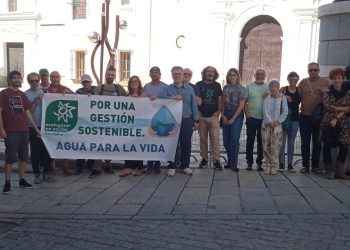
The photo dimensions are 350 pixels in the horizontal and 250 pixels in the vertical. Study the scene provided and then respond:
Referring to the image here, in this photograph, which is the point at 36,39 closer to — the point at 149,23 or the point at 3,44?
the point at 3,44

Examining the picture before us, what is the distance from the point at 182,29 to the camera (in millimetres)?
24125

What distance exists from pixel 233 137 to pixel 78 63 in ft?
71.8

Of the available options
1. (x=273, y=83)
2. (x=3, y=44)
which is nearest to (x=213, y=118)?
(x=273, y=83)

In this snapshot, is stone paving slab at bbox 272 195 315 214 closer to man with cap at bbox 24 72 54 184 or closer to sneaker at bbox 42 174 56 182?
sneaker at bbox 42 174 56 182

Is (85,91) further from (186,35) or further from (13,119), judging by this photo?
(186,35)

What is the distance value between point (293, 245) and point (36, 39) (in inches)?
1097

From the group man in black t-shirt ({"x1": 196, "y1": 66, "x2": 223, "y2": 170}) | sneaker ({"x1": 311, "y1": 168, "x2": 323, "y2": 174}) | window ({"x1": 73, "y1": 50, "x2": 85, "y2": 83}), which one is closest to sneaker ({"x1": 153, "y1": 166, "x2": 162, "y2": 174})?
man in black t-shirt ({"x1": 196, "y1": 66, "x2": 223, "y2": 170})

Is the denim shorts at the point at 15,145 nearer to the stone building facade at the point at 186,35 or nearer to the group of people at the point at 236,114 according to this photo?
the group of people at the point at 236,114

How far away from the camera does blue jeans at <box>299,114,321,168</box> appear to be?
26.2 ft

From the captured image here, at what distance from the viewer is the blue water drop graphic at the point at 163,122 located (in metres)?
7.95

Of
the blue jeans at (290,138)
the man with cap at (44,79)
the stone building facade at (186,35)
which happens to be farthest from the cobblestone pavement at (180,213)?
the stone building facade at (186,35)

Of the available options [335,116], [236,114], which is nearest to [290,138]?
[335,116]

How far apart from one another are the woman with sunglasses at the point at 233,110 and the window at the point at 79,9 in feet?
71.0

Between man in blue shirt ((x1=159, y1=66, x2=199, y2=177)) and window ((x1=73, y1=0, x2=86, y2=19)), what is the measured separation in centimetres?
2162
